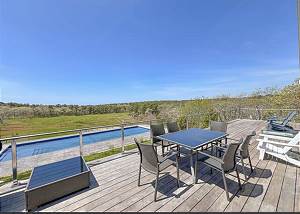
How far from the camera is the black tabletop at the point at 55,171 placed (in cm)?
247

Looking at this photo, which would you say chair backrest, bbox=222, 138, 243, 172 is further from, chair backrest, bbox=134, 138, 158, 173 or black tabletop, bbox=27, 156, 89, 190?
black tabletop, bbox=27, 156, 89, 190

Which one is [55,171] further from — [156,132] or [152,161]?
[156,132]

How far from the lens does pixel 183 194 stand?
2.38m

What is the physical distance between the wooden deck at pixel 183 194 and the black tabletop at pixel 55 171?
0.28m

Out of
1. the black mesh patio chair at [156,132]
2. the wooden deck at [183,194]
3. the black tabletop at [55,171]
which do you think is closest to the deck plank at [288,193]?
the wooden deck at [183,194]

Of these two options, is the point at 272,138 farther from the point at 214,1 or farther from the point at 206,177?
the point at 214,1

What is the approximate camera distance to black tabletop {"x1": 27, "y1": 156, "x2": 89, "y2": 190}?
97.3 inches

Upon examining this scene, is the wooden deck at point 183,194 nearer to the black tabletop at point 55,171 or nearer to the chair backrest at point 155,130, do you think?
the black tabletop at point 55,171

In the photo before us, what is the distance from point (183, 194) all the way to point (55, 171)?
2273 millimetres

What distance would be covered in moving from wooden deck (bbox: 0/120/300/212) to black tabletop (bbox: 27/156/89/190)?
283 mm

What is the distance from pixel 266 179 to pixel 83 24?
816 centimetres

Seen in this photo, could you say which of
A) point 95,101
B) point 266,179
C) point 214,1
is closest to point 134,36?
point 214,1

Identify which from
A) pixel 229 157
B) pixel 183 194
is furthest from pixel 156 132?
pixel 229 157

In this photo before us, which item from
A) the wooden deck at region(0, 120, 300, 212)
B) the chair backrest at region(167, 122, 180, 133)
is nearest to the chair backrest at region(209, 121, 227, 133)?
the chair backrest at region(167, 122, 180, 133)
